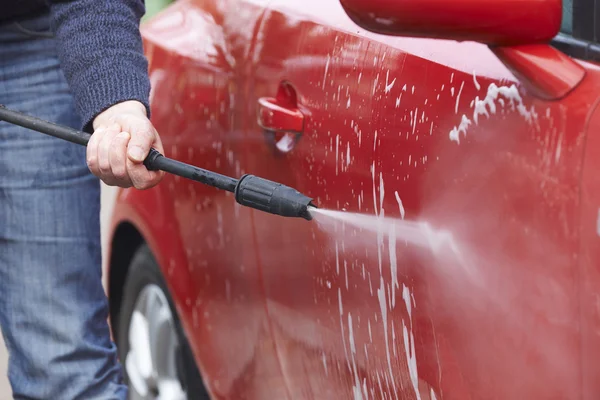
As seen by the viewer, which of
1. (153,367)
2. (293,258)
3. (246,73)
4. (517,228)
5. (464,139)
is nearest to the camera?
(517,228)

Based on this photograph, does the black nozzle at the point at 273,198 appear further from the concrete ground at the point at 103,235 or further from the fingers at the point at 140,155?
the concrete ground at the point at 103,235

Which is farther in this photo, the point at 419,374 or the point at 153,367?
the point at 153,367

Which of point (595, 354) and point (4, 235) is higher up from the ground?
point (595, 354)

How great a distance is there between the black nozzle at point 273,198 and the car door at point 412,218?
0.13 metres

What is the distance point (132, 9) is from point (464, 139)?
88cm

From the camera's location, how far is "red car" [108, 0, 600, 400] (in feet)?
4.21

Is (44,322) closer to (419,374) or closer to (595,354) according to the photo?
(419,374)

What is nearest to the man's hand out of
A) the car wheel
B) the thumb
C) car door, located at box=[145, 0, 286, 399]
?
the thumb

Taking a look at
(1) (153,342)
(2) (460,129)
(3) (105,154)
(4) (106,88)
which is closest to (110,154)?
(3) (105,154)

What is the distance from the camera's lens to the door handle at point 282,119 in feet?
6.16

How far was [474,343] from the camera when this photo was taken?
1.40 meters

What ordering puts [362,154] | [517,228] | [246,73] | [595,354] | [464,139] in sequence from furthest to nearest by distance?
[246,73] < [362,154] < [464,139] < [517,228] < [595,354]

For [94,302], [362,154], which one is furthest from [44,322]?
[362,154]

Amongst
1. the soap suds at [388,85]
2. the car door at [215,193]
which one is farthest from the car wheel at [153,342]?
the soap suds at [388,85]
